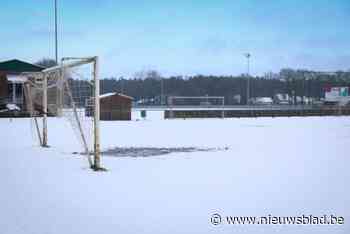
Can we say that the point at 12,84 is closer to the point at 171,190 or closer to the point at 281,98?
the point at 171,190

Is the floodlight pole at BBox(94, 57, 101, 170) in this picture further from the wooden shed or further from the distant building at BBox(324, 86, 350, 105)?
the distant building at BBox(324, 86, 350, 105)

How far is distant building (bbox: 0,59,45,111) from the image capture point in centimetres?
3800

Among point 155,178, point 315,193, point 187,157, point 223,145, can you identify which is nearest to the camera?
point 315,193

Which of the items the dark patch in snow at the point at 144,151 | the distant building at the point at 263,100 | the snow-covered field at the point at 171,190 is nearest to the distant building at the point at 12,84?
the dark patch in snow at the point at 144,151

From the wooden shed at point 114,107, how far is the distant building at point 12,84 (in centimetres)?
652

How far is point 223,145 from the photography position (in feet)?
53.3

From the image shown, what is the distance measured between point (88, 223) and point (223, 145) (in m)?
10.3

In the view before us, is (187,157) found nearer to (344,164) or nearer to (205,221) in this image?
(344,164)

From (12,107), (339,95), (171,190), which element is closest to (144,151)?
(171,190)

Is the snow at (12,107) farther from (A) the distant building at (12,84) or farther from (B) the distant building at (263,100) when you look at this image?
(B) the distant building at (263,100)

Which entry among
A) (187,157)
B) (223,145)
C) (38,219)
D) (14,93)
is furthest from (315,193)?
(14,93)

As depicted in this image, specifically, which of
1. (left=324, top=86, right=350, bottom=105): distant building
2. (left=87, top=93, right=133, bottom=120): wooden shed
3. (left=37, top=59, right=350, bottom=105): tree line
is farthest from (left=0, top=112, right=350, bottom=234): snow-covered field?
(left=37, top=59, right=350, bottom=105): tree line

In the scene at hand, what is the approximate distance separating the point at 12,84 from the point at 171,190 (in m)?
32.8

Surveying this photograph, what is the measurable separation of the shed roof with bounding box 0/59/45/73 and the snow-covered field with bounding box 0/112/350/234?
2602cm
